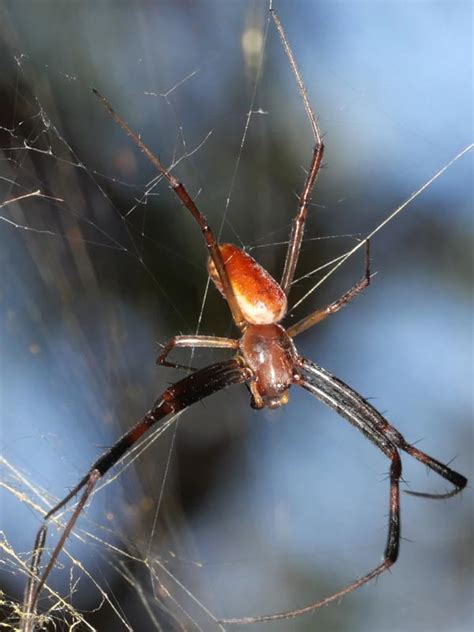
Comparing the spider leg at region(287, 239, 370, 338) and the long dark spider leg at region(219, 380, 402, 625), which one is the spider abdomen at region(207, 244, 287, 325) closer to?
the spider leg at region(287, 239, 370, 338)

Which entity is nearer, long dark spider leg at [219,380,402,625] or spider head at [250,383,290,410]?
spider head at [250,383,290,410]

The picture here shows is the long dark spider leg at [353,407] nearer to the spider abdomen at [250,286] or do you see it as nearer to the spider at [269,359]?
the spider at [269,359]

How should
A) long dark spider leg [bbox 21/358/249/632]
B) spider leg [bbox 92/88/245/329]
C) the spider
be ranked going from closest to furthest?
long dark spider leg [bbox 21/358/249/632] < spider leg [bbox 92/88/245/329] < the spider

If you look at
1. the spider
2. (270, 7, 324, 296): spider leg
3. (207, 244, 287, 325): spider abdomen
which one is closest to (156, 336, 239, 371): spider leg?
the spider

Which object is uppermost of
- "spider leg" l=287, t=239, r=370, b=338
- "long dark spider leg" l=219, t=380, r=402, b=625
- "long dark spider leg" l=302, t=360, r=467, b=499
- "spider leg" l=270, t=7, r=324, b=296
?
"spider leg" l=270, t=7, r=324, b=296

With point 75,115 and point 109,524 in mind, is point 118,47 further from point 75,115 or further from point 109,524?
point 109,524

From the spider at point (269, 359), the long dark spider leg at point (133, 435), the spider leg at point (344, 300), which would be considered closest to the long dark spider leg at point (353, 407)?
the spider at point (269, 359)
